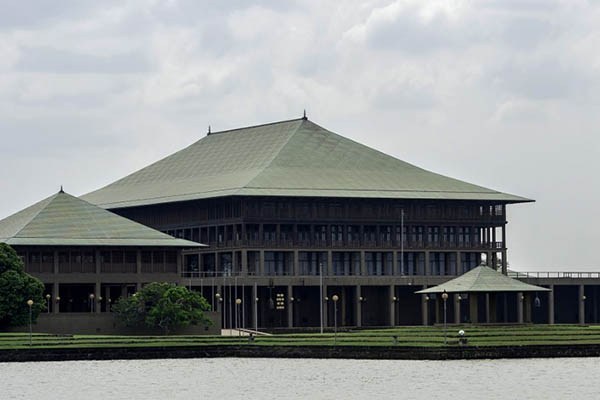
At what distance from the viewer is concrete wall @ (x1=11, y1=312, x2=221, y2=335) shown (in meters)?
190

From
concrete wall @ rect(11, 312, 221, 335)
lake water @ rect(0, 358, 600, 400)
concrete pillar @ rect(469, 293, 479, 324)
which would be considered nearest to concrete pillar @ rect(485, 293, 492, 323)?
concrete pillar @ rect(469, 293, 479, 324)

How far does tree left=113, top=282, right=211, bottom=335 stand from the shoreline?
2281cm

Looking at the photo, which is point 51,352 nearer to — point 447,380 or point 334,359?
point 334,359

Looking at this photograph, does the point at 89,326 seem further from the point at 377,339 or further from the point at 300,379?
the point at 300,379

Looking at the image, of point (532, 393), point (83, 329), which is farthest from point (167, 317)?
point (532, 393)

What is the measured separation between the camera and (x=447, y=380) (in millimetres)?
144000

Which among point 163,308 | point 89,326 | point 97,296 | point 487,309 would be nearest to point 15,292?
point 89,326

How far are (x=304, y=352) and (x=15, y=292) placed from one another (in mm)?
A: 28093

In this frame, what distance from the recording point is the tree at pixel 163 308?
189 meters

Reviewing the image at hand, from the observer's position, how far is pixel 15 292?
179 metres

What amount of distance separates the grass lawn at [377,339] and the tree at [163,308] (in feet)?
40.0

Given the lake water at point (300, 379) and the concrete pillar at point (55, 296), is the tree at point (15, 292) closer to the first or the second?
the concrete pillar at point (55, 296)

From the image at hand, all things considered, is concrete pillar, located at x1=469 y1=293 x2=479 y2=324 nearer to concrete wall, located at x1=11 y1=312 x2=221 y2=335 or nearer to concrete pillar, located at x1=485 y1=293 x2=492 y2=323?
concrete pillar, located at x1=485 y1=293 x2=492 y2=323

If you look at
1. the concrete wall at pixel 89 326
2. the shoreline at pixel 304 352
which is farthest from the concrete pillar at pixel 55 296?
the shoreline at pixel 304 352
